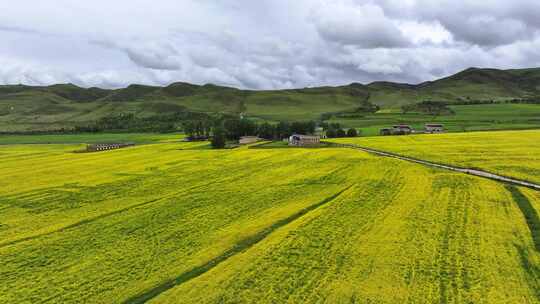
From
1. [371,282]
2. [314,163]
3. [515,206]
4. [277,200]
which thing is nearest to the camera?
[371,282]

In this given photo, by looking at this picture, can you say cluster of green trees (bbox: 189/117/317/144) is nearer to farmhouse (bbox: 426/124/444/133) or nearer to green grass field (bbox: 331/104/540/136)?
green grass field (bbox: 331/104/540/136)

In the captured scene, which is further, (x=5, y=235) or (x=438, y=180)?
(x=438, y=180)

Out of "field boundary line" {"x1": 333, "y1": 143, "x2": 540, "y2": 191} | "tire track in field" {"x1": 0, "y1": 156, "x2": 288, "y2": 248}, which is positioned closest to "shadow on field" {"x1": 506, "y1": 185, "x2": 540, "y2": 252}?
"field boundary line" {"x1": 333, "y1": 143, "x2": 540, "y2": 191}

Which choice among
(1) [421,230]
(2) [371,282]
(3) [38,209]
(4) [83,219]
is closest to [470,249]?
(1) [421,230]

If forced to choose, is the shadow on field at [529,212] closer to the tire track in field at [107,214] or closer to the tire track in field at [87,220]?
the tire track in field at [107,214]

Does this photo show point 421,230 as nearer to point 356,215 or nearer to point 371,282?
point 356,215

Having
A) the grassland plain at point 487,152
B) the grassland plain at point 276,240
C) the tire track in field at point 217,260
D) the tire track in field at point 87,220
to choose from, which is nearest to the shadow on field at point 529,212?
the grassland plain at point 276,240
